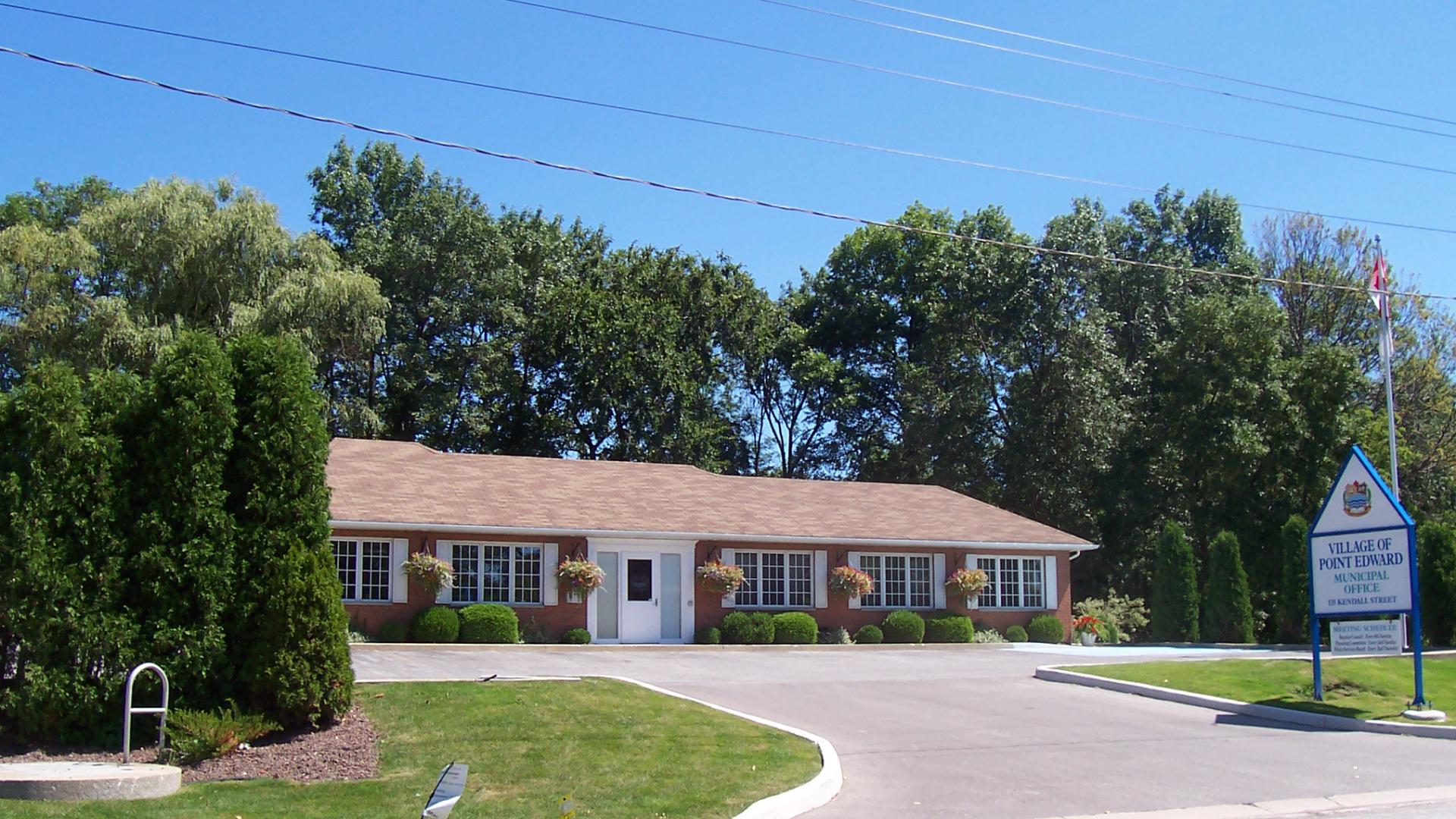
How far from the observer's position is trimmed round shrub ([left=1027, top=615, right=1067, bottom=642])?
3375 centimetres

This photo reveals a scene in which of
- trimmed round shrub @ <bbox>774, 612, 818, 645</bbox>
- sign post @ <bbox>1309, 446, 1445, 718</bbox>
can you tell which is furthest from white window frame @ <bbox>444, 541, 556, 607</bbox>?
sign post @ <bbox>1309, 446, 1445, 718</bbox>

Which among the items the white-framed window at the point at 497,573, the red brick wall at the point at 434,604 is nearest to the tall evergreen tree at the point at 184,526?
the red brick wall at the point at 434,604

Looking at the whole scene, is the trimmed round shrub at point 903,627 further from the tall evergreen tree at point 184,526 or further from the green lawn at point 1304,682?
the tall evergreen tree at point 184,526

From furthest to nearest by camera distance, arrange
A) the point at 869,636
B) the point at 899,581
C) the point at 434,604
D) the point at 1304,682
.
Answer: the point at 899,581, the point at 869,636, the point at 434,604, the point at 1304,682

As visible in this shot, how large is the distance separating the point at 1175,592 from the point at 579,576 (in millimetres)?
18401

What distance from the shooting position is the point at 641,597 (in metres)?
30.2

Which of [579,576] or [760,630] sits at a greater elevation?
[579,576]

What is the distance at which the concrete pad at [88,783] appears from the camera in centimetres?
1077

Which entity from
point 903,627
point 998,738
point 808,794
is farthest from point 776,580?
point 808,794

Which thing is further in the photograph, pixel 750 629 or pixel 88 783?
pixel 750 629

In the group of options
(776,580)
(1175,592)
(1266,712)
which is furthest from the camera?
(1175,592)

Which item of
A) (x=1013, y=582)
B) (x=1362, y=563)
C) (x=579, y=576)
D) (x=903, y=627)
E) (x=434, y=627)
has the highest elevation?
(x=1362, y=563)

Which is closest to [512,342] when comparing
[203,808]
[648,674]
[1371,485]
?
[648,674]

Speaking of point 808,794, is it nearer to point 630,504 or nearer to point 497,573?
point 497,573
